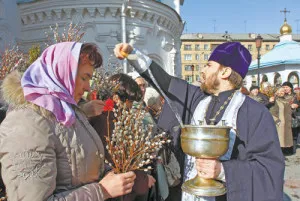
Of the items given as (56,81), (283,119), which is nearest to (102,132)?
(56,81)

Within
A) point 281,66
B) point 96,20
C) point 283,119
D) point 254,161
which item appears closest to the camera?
point 254,161

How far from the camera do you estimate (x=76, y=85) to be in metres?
1.74

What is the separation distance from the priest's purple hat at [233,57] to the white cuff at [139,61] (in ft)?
1.72

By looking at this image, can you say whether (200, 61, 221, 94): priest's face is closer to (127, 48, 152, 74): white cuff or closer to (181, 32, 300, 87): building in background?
(127, 48, 152, 74): white cuff

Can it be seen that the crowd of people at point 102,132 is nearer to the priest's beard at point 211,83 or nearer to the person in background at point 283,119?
the priest's beard at point 211,83

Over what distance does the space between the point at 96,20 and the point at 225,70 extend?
38.5 ft

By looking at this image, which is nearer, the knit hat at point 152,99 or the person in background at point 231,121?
the person in background at point 231,121

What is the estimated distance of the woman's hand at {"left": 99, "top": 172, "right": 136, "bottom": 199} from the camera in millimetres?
1663

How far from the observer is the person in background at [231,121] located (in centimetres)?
192

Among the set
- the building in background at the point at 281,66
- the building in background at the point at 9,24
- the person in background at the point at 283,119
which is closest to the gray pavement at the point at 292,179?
the person in background at the point at 283,119

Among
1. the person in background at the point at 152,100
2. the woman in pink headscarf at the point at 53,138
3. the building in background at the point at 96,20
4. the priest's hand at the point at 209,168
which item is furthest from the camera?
the building in background at the point at 96,20

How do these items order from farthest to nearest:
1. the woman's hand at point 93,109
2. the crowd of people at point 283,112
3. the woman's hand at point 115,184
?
the crowd of people at point 283,112
the woman's hand at point 93,109
the woman's hand at point 115,184

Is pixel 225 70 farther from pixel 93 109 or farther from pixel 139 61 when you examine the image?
pixel 93 109

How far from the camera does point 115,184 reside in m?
1.68
